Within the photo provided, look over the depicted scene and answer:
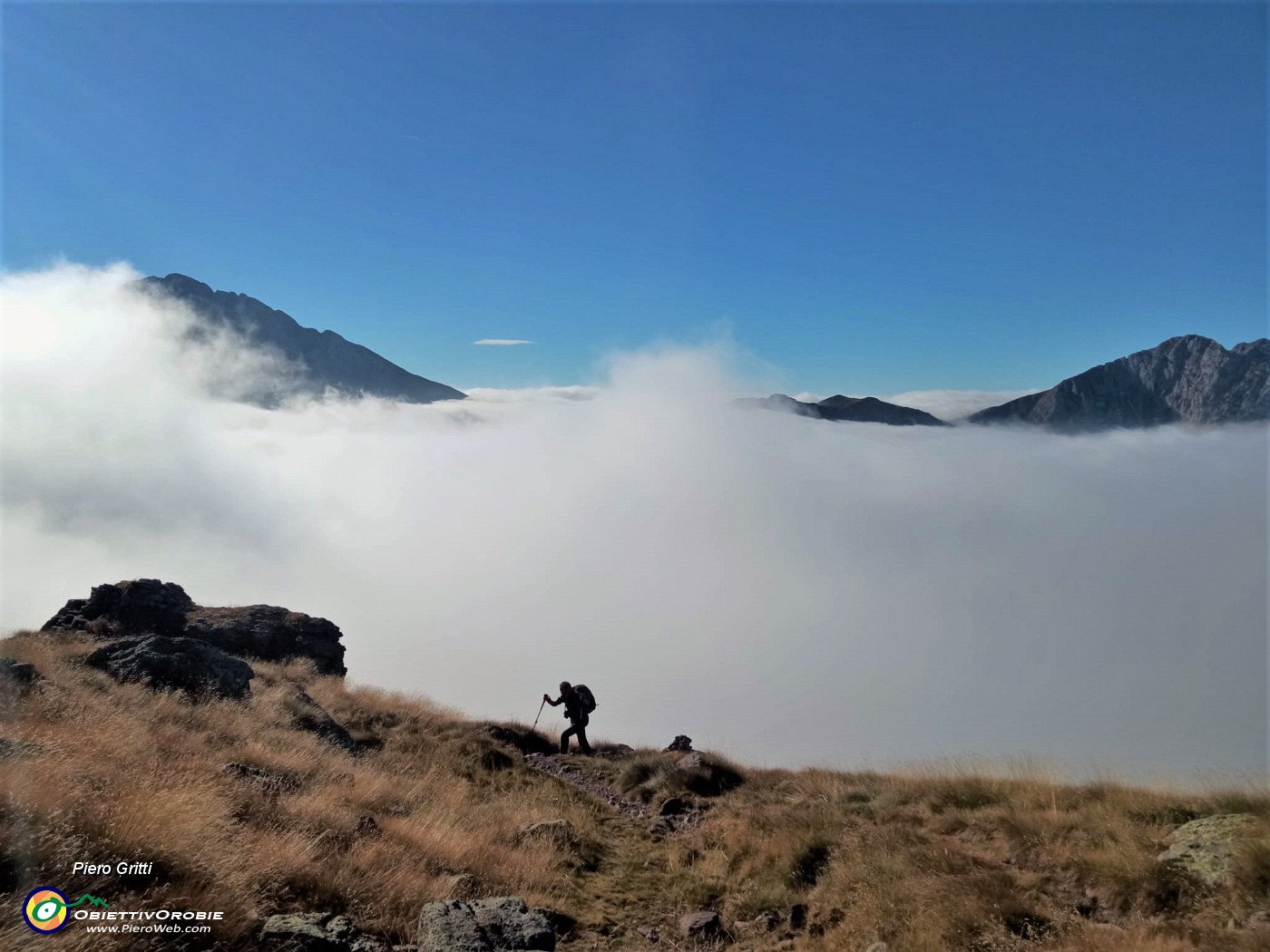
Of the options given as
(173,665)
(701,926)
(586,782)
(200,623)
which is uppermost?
(173,665)

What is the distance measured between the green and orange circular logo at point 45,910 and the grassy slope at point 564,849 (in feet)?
0.43

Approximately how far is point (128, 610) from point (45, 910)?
760 inches

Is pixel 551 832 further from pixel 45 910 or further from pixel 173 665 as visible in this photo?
pixel 173 665

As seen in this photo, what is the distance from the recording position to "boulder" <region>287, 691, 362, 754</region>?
14.6 m

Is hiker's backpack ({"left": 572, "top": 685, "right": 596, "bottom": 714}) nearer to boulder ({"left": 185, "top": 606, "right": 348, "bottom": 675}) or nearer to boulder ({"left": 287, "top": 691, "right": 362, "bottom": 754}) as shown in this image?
boulder ({"left": 287, "top": 691, "right": 362, "bottom": 754})

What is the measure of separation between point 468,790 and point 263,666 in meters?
10.3

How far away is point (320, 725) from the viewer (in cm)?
1506

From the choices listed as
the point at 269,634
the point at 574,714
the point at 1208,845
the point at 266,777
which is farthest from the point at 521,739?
the point at 1208,845

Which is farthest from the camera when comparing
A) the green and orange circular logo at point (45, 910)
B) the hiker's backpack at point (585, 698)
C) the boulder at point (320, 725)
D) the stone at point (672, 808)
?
the hiker's backpack at point (585, 698)

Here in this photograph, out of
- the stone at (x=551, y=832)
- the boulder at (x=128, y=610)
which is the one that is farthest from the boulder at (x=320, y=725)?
the boulder at (x=128, y=610)

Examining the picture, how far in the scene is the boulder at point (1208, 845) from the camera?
7262 millimetres

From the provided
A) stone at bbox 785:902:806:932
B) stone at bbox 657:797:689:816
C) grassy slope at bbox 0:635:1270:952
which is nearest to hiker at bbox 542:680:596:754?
grassy slope at bbox 0:635:1270:952

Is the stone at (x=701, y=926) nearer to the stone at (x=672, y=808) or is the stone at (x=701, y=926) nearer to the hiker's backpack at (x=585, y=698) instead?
the stone at (x=672, y=808)

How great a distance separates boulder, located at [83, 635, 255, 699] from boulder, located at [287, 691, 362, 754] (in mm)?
1215
